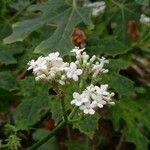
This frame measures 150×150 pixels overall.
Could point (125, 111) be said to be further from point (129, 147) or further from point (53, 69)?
point (53, 69)

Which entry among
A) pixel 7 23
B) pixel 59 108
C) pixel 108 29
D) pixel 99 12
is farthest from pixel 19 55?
pixel 108 29

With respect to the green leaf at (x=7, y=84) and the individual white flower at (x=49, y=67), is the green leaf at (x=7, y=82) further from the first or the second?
the individual white flower at (x=49, y=67)

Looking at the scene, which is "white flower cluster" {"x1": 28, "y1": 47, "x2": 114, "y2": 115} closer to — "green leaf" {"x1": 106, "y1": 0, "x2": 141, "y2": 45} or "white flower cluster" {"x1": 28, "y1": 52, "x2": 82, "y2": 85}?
"white flower cluster" {"x1": 28, "y1": 52, "x2": 82, "y2": 85}

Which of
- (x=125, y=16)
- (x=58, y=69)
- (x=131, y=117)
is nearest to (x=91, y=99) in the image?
(x=58, y=69)

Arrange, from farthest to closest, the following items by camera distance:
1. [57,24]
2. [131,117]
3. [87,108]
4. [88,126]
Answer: [131,117] → [57,24] → [88,126] → [87,108]

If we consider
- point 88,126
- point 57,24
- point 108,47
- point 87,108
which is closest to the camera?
point 87,108

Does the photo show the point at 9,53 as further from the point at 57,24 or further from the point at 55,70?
the point at 55,70
